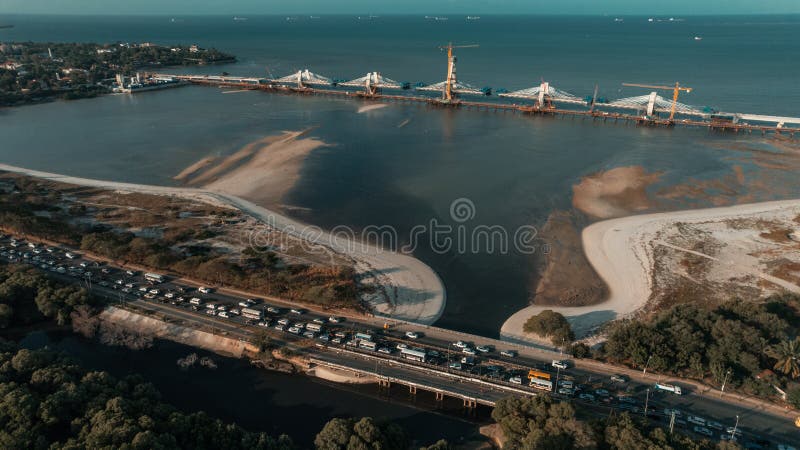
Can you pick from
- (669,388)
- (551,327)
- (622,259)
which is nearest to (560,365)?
(551,327)

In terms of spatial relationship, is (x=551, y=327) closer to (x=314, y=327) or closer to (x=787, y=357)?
(x=787, y=357)

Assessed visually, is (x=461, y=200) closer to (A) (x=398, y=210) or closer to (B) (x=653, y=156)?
(A) (x=398, y=210)

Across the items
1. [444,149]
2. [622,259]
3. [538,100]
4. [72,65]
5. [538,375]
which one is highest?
[72,65]

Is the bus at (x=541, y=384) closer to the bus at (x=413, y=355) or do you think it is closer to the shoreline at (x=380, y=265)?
the bus at (x=413, y=355)

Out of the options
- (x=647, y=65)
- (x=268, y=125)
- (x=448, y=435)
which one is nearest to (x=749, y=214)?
(x=448, y=435)

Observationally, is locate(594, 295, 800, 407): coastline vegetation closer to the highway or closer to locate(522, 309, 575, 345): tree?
the highway

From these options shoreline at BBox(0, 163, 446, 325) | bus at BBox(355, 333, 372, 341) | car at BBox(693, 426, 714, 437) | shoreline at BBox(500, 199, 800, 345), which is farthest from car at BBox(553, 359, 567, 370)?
bus at BBox(355, 333, 372, 341)
